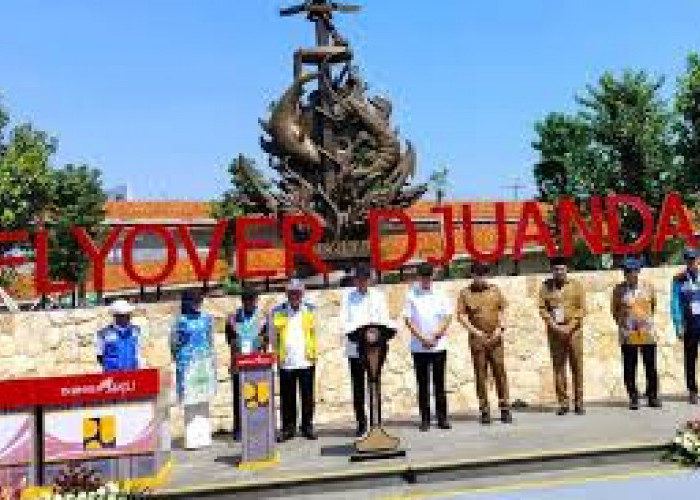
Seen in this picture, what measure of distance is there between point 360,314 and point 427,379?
1.24 metres

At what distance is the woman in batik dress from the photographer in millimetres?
9688

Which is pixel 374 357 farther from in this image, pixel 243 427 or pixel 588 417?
pixel 588 417

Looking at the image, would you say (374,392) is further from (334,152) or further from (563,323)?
(334,152)

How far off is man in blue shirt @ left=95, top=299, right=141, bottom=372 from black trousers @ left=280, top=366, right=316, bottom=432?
1510mm

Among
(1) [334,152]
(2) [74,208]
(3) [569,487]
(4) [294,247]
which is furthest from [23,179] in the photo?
(3) [569,487]

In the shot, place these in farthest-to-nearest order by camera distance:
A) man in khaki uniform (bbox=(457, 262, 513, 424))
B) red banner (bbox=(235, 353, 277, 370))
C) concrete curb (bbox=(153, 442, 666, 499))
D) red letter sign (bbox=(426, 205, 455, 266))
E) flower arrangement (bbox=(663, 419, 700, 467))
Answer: red letter sign (bbox=(426, 205, 455, 266)) < man in khaki uniform (bbox=(457, 262, 513, 424)) < red banner (bbox=(235, 353, 277, 370)) < flower arrangement (bbox=(663, 419, 700, 467)) < concrete curb (bbox=(153, 442, 666, 499))

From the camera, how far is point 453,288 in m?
12.2

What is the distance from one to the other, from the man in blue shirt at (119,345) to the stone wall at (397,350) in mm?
1878

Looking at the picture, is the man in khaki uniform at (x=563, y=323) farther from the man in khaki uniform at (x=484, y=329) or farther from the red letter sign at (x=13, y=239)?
the red letter sign at (x=13, y=239)

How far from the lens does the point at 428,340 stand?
10016mm

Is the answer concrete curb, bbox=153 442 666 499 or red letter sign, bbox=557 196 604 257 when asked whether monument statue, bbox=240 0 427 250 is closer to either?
red letter sign, bbox=557 196 604 257

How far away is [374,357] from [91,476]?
2.74m

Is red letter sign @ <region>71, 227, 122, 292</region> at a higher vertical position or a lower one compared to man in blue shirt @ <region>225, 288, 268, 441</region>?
→ higher

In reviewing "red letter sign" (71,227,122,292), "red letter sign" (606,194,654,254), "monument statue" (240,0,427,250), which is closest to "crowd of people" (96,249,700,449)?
"red letter sign" (606,194,654,254)
